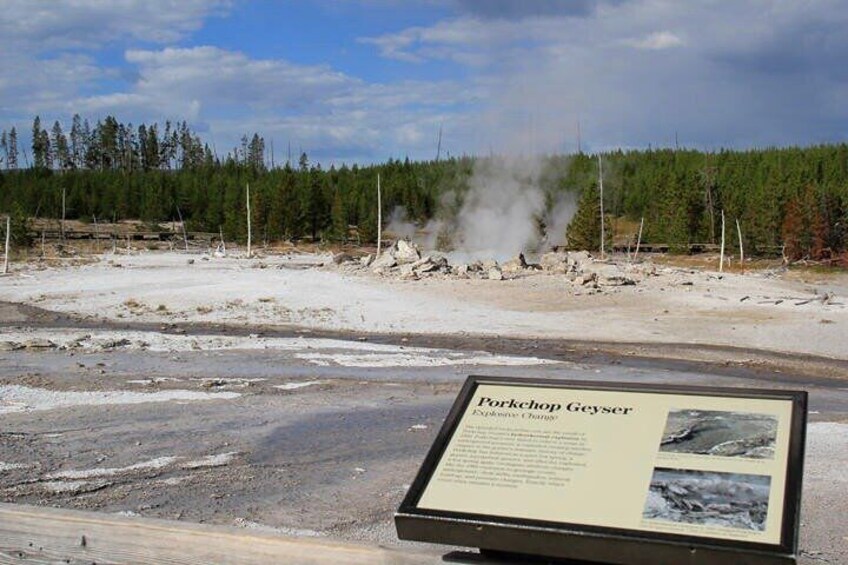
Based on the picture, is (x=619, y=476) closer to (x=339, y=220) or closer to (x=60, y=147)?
(x=339, y=220)

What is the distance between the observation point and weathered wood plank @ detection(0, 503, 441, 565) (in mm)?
3418

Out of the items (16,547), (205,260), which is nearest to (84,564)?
(16,547)

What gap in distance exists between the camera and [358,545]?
3.45 meters

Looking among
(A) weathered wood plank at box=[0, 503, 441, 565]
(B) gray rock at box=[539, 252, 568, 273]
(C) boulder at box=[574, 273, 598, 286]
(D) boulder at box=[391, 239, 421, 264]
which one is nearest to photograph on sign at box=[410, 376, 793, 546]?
(A) weathered wood plank at box=[0, 503, 441, 565]

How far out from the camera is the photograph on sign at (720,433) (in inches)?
132

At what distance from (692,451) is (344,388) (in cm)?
1093

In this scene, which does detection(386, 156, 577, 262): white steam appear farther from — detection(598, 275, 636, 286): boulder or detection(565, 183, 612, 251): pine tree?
detection(598, 275, 636, 286): boulder

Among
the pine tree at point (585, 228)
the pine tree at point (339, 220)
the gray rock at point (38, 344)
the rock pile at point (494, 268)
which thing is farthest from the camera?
the pine tree at point (339, 220)

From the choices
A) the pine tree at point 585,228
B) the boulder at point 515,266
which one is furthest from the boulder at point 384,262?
the pine tree at point 585,228

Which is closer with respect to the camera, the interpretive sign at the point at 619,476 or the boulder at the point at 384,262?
the interpretive sign at the point at 619,476

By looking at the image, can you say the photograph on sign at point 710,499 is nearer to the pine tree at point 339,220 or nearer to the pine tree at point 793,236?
the pine tree at point 793,236

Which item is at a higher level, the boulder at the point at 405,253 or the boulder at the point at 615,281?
the boulder at the point at 405,253

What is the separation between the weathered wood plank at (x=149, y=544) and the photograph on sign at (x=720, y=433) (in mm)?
960

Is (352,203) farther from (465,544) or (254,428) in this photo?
(465,544)
